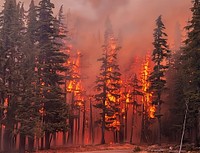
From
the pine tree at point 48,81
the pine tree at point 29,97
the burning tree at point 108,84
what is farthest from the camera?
the burning tree at point 108,84

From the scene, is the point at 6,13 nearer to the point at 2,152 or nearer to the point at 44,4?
the point at 44,4

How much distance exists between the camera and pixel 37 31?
3712 cm

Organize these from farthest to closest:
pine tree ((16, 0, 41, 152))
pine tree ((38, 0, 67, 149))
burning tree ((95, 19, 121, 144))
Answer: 1. burning tree ((95, 19, 121, 144))
2. pine tree ((38, 0, 67, 149))
3. pine tree ((16, 0, 41, 152))

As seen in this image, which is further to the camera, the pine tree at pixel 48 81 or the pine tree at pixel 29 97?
the pine tree at pixel 48 81

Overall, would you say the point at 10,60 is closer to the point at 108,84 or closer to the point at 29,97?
the point at 29,97

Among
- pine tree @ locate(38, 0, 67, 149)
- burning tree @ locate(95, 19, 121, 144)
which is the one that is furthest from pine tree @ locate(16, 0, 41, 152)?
burning tree @ locate(95, 19, 121, 144)

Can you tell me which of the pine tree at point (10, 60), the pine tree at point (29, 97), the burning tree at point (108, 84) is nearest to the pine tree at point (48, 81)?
the pine tree at point (29, 97)

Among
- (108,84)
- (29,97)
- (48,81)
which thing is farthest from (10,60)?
(108,84)

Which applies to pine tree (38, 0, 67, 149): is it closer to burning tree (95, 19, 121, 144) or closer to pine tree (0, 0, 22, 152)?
pine tree (0, 0, 22, 152)

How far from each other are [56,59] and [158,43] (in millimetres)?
18922

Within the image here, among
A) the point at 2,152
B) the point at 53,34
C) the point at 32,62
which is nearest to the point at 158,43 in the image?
the point at 53,34

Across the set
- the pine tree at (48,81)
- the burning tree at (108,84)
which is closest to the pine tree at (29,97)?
the pine tree at (48,81)

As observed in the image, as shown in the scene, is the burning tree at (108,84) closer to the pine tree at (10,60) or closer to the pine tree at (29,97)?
the pine tree at (10,60)

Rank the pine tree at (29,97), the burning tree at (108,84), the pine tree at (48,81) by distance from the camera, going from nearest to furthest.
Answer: the pine tree at (29,97)
the pine tree at (48,81)
the burning tree at (108,84)
